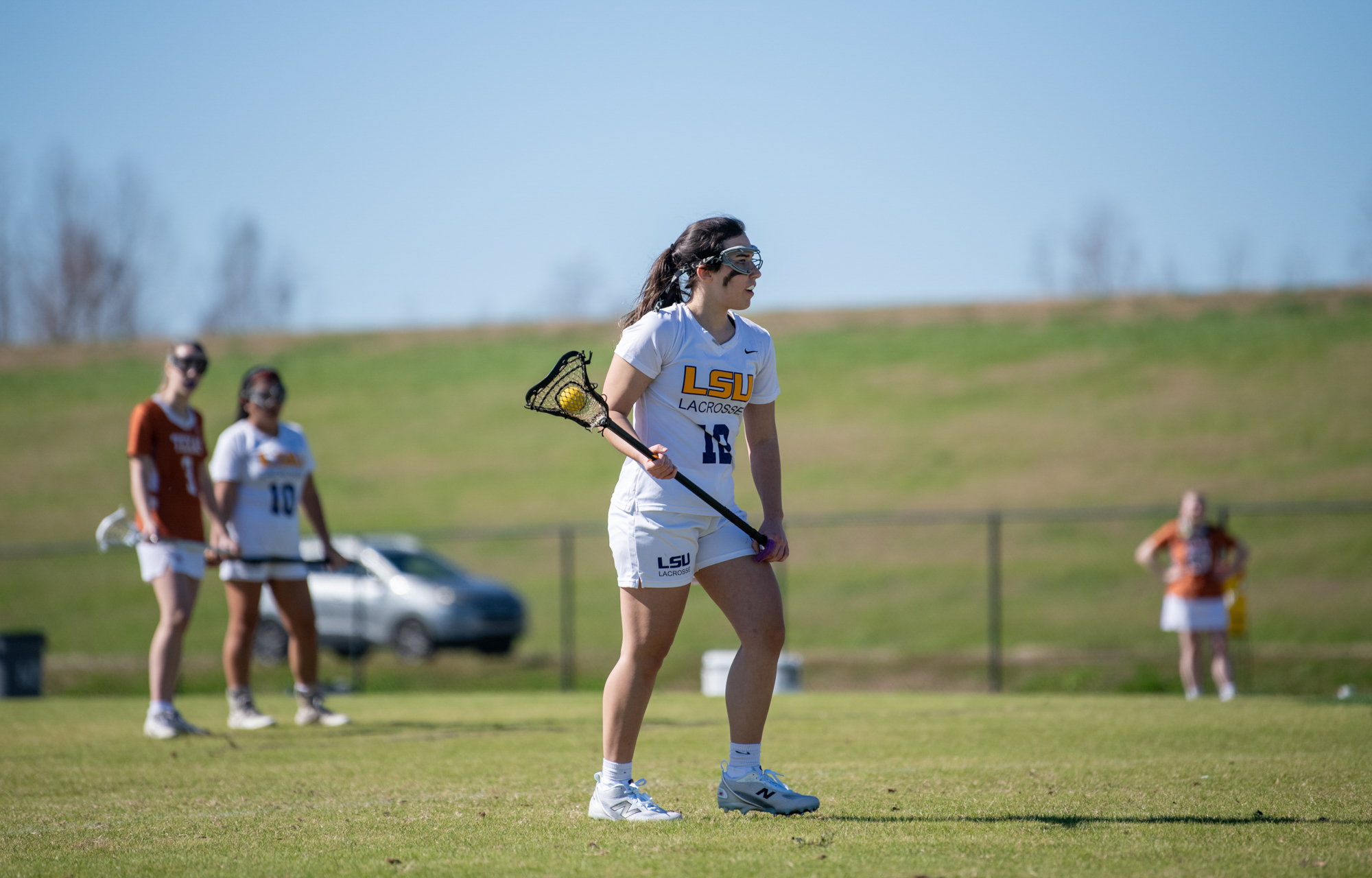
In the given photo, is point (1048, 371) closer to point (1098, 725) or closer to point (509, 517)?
point (509, 517)

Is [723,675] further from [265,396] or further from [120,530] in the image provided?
[120,530]

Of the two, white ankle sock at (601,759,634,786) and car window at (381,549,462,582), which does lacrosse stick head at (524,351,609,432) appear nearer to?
white ankle sock at (601,759,634,786)

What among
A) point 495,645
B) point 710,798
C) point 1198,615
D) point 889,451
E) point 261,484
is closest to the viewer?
point 710,798

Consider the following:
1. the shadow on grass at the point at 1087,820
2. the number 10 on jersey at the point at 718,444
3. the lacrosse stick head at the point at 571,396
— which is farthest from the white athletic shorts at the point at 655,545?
the shadow on grass at the point at 1087,820

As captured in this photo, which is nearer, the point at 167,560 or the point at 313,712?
the point at 167,560

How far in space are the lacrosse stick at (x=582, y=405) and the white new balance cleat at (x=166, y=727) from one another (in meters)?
4.12

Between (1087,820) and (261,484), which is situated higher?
(261,484)

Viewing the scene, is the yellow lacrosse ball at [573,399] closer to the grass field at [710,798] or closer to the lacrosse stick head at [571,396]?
the lacrosse stick head at [571,396]

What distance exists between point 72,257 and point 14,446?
25567 millimetres

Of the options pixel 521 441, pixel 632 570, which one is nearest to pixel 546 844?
pixel 632 570

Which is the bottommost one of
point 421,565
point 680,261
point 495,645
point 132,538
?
point 495,645

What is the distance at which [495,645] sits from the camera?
19.1m

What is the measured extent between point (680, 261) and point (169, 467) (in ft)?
14.1

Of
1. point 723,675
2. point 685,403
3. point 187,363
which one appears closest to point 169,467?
point 187,363
